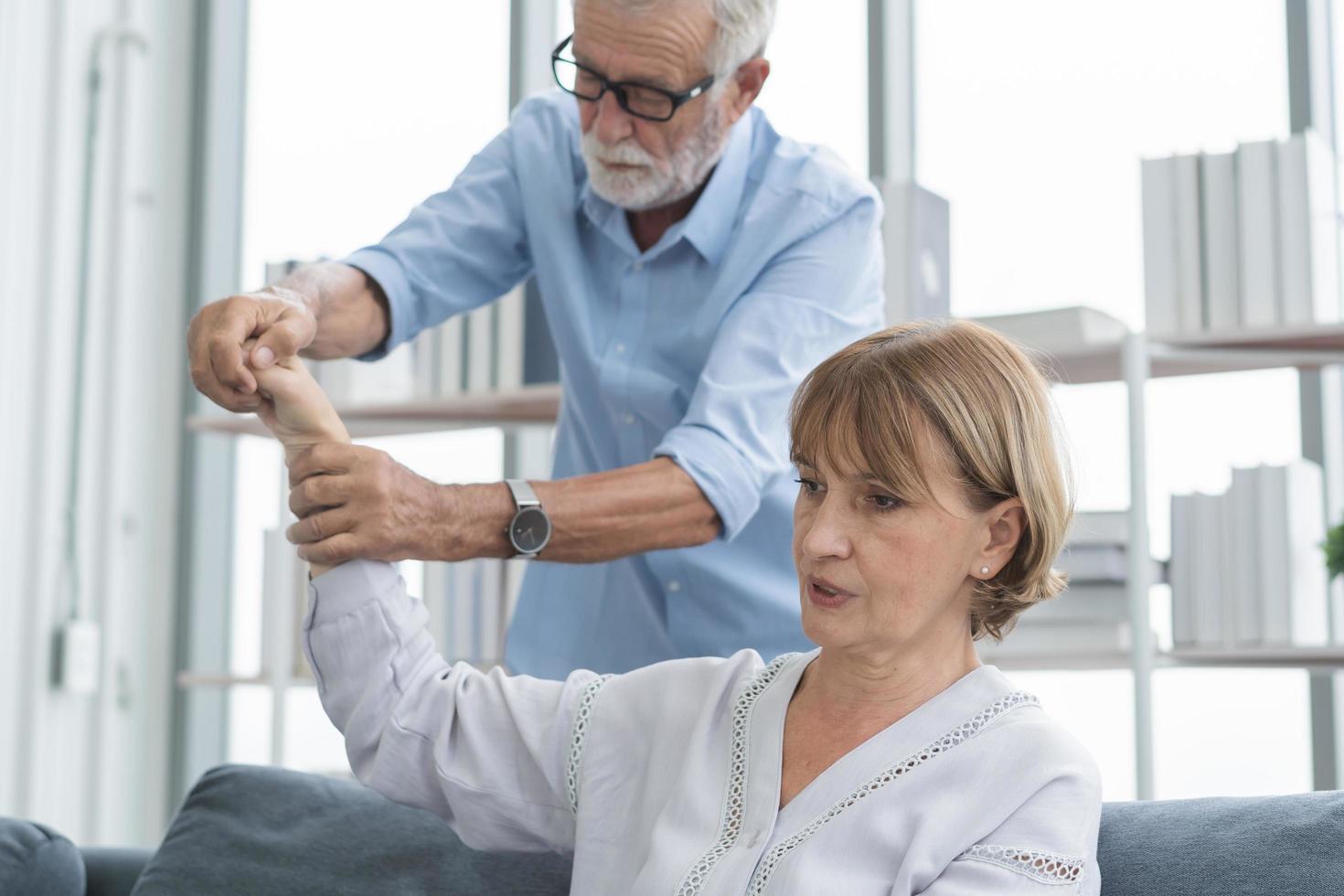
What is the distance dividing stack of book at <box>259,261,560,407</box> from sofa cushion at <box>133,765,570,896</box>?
5.26 ft

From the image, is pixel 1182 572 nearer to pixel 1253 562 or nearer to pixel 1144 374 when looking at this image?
pixel 1253 562

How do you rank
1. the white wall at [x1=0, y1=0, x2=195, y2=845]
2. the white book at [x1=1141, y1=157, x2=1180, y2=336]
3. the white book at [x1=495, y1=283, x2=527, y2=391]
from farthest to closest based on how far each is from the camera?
the white wall at [x1=0, y1=0, x2=195, y2=845] → the white book at [x1=495, y1=283, x2=527, y2=391] → the white book at [x1=1141, y1=157, x2=1180, y2=336]

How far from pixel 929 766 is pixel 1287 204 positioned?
66.3 inches

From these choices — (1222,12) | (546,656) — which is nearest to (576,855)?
(546,656)

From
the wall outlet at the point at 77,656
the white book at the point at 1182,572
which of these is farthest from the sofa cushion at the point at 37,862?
the wall outlet at the point at 77,656

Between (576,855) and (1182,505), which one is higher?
(1182,505)

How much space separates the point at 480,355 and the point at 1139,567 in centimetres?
147

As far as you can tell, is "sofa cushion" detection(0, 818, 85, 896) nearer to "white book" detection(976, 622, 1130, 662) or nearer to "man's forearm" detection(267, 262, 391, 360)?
"man's forearm" detection(267, 262, 391, 360)

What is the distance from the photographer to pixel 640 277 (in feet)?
6.21

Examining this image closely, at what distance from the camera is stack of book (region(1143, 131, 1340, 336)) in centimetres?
258

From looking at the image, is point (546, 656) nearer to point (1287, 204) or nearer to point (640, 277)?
point (640, 277)

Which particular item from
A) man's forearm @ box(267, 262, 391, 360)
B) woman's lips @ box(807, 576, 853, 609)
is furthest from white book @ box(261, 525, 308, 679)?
woman's lips @ box(807, 576, 853, 609)

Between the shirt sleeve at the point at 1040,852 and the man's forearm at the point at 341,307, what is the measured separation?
895mm

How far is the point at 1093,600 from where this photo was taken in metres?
2.71
